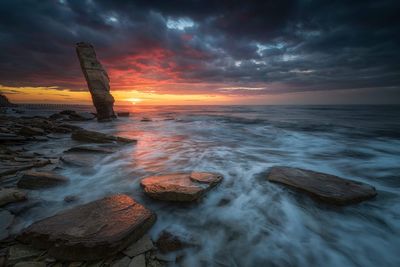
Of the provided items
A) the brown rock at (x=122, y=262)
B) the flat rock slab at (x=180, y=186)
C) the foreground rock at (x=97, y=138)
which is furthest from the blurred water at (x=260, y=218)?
the foreground rock at (x=97, y=138)

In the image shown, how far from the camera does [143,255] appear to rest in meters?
2.14

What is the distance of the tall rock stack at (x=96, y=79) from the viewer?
18984 millimetres

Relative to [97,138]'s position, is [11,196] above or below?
above

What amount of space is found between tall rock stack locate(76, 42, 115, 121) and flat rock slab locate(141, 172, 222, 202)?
766 inches

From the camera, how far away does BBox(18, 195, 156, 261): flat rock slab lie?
6.72 feet

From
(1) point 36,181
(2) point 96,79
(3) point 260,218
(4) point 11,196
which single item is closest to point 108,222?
(4) point 11,196

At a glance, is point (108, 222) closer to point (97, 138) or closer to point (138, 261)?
point (138, 261)

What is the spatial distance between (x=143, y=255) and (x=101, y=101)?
2176 centimetres

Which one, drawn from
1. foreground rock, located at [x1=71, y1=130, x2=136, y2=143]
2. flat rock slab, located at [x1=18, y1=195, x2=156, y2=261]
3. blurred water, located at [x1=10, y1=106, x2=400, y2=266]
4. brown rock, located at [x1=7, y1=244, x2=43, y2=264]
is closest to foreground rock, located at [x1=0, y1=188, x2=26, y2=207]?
blurred water, located at [x1=10, y1=106, x2=400, y2=266]

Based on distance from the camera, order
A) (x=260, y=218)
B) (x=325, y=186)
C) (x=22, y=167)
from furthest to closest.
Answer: (x=22, y=167) < (x=325, y=186) < (x=260, y=218)

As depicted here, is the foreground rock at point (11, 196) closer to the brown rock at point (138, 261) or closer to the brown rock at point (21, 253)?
the brown rock at point (21, 253)

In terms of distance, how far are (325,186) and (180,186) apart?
273cm

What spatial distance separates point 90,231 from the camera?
2252 mm

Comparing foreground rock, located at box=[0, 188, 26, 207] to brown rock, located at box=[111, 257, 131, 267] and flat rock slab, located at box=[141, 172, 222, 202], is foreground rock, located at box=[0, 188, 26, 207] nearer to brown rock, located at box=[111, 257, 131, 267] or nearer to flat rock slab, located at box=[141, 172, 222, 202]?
flat rock slab, located at box=[141, 172, 222, 202]
